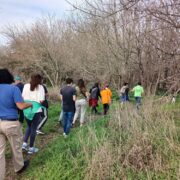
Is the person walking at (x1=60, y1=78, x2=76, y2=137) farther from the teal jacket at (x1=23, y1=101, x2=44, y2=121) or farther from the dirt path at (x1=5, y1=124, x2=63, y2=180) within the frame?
the teal jacket at (x1=23, y1=101, x2=44, y2=121)

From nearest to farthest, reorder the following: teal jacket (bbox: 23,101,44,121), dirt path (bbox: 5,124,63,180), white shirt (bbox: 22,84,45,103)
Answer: dirt path (bbox: 5,124,63,180) < teal jacket (bbox: 23,101,44,121) < white shirt (bbox: 22,84,45,103)

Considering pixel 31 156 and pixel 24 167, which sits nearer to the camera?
pixel 24 167

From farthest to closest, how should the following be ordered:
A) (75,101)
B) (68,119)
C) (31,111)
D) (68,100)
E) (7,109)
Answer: (75,101) → (68,119) → (68,100) → (31,111) → (7,109)

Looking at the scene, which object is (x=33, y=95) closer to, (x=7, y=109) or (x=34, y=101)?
(x=34, y=101)

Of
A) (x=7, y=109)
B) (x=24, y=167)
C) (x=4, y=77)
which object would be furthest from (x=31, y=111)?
(x=4, y=77)

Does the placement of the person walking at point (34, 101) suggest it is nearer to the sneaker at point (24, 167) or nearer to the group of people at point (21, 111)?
the group of people at point (21, 111)

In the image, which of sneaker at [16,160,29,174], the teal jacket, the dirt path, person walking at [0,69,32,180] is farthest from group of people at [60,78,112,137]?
person walking at [0,69,32,180]

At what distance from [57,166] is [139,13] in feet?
11.2

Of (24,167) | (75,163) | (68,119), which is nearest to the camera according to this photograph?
(75,163)

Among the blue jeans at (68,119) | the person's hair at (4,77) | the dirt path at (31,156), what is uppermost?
the person's hair at (4,77)

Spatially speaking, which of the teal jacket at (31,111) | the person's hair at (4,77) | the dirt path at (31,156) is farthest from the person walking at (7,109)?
the teal jacket at (31,111)

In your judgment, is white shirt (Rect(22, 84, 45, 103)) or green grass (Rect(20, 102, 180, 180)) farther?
white shirt (Rect(22, 84, 45, 103))

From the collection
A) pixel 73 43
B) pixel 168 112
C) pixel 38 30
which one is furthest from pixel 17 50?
pixel 168 112

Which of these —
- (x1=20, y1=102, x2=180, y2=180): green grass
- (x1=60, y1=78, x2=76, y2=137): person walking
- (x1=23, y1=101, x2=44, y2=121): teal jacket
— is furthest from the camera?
(x1=60, y1=78, x2=76, y2=137): person walking
